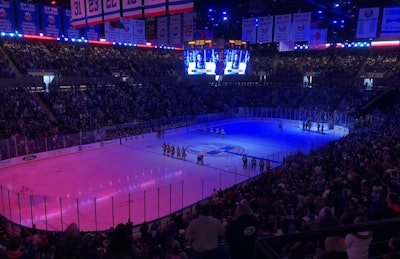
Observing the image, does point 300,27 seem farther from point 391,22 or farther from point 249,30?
point 391,22

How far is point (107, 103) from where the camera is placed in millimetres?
36938

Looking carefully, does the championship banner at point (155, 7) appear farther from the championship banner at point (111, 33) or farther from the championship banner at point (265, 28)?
the championship banner at point (265, 28)

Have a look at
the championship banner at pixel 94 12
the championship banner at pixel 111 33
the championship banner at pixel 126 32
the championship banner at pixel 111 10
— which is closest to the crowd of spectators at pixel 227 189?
the championship banner at pixel 111 10

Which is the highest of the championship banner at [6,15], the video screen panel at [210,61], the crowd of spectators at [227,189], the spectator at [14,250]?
the championship banner at [6,15]

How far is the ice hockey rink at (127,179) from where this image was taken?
1625 centimetres

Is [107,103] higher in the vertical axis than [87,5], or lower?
lower

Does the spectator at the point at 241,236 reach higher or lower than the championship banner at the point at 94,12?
lower

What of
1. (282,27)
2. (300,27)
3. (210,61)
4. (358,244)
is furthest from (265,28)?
(358,244)

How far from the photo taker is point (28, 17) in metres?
22.0

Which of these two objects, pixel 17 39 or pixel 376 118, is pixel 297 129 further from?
pixel 17 39

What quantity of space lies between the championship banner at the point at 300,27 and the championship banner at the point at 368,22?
3186 mm

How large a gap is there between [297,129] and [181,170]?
2335cm

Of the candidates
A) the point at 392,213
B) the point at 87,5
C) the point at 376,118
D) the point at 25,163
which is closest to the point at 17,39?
the point at 25,163

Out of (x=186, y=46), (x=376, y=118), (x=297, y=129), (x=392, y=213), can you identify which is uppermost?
(x=186, y=46)
